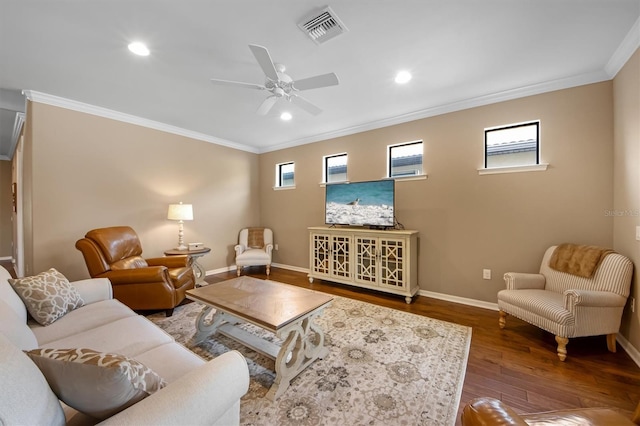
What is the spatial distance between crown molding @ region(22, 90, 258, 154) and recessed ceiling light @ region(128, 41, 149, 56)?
1.77m

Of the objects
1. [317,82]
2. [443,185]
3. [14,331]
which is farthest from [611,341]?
[14,331]

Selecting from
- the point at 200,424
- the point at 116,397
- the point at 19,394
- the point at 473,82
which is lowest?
the point at 200,424

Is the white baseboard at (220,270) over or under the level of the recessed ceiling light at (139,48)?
under

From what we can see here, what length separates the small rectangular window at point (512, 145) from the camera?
9.35 feet

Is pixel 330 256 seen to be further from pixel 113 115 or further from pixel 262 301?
pixel 113 115

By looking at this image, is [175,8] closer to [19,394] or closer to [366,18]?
[366,18]

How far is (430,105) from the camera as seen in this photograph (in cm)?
327

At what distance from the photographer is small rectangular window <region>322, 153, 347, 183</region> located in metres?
4.39

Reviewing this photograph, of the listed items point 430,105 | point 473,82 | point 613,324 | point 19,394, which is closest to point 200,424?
point 19,394

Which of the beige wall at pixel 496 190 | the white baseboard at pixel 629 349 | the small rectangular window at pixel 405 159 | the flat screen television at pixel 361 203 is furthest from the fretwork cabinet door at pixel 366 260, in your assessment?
the white baseboard at pixel 629 349

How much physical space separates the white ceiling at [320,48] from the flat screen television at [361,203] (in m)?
1.14

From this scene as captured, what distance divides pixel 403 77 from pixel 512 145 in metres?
1.64

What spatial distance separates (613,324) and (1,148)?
10.2 metres

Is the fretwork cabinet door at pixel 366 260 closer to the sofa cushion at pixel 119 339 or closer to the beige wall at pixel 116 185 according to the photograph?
the sofa cushion at pixel 119 339
